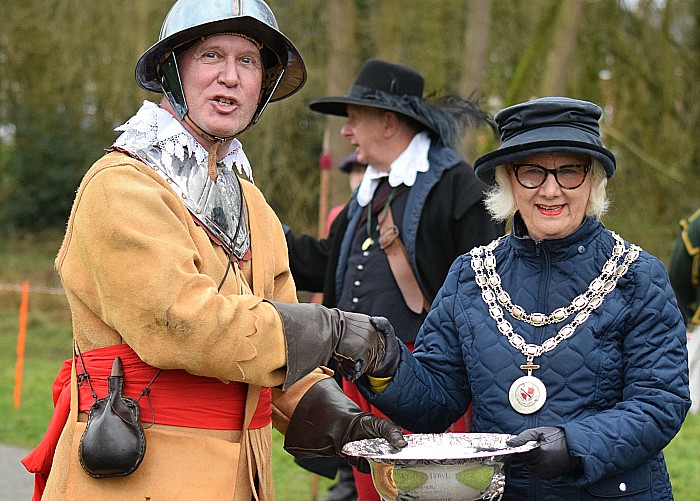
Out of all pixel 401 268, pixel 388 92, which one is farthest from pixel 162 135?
pixel 388 92

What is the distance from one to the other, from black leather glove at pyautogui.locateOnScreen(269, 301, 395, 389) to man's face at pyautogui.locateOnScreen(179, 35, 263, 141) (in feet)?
1.84

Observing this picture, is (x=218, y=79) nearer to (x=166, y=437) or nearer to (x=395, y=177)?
(x=166, y=437)

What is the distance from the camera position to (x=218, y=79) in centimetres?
289

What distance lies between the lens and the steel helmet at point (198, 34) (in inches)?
111

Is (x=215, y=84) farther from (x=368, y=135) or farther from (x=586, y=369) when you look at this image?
(x=368, y=135)

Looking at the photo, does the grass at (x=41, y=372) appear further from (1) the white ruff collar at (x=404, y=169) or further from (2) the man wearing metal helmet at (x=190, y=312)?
(2) the man wearing metal helmet at (x=190, y=312)

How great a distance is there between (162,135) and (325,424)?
100 centimetres

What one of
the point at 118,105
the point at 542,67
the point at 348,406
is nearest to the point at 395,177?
the point at 348,406

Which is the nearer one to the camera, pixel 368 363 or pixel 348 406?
pixel 368 363

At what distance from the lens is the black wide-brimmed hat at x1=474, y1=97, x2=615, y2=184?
2.82 m

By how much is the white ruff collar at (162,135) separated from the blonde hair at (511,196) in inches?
35.2

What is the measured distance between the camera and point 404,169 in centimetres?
493

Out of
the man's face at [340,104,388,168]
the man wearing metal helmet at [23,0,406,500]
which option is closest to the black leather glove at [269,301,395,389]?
the man wearing metal helmet at [23,0,406,500]

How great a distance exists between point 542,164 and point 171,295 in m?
1.14
